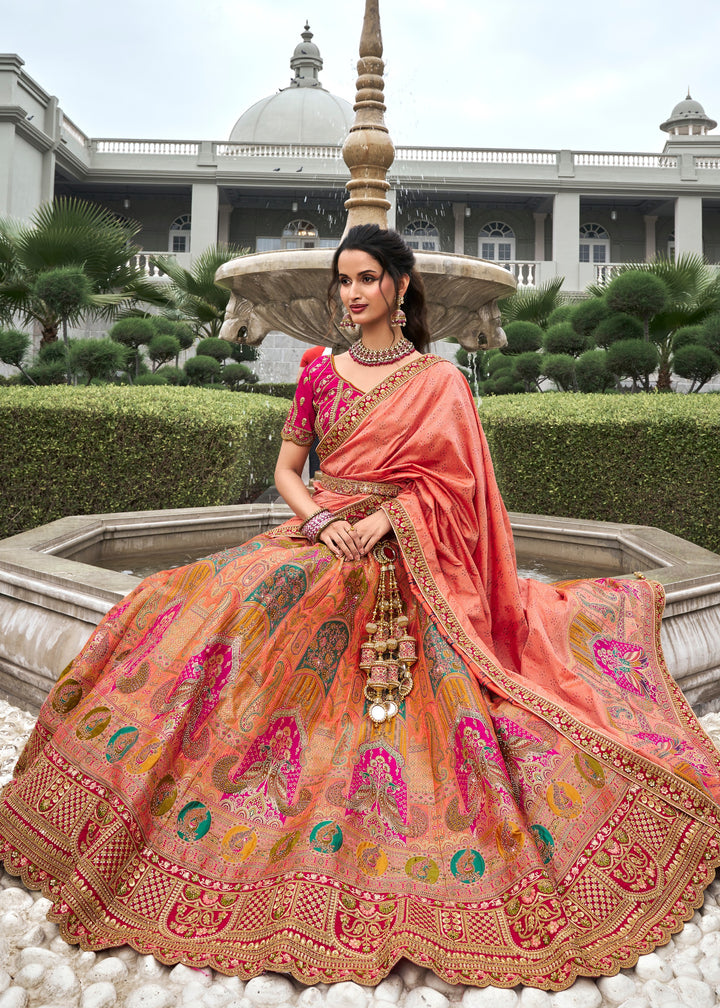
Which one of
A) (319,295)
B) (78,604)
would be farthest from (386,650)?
(319,295)

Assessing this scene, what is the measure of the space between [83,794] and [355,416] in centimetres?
115

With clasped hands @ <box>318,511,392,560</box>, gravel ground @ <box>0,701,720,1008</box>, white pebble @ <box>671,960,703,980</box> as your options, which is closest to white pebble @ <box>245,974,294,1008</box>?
gravel ground @ <box>0,701,720,1008</box>

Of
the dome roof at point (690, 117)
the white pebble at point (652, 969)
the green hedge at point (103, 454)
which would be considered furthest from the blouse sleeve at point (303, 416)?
the dome roof at point (690, 117)

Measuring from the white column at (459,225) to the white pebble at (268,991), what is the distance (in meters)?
22.7

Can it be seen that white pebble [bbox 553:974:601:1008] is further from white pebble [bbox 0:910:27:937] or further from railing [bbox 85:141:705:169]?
railing [bbox 85:141:705:169]

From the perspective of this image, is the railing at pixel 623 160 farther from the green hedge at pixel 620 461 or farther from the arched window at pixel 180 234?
the green hedge at pixel 620 461

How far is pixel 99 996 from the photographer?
1407 millimetres

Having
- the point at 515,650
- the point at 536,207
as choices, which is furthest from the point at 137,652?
the point at 536,207

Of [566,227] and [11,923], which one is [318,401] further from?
[566,227]

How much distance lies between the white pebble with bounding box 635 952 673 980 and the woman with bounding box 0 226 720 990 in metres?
0.03

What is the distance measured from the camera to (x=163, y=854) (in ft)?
5.40

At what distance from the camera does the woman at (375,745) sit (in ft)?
5.02

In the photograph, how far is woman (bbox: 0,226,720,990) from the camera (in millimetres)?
1529

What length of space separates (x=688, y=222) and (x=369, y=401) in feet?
73.3
